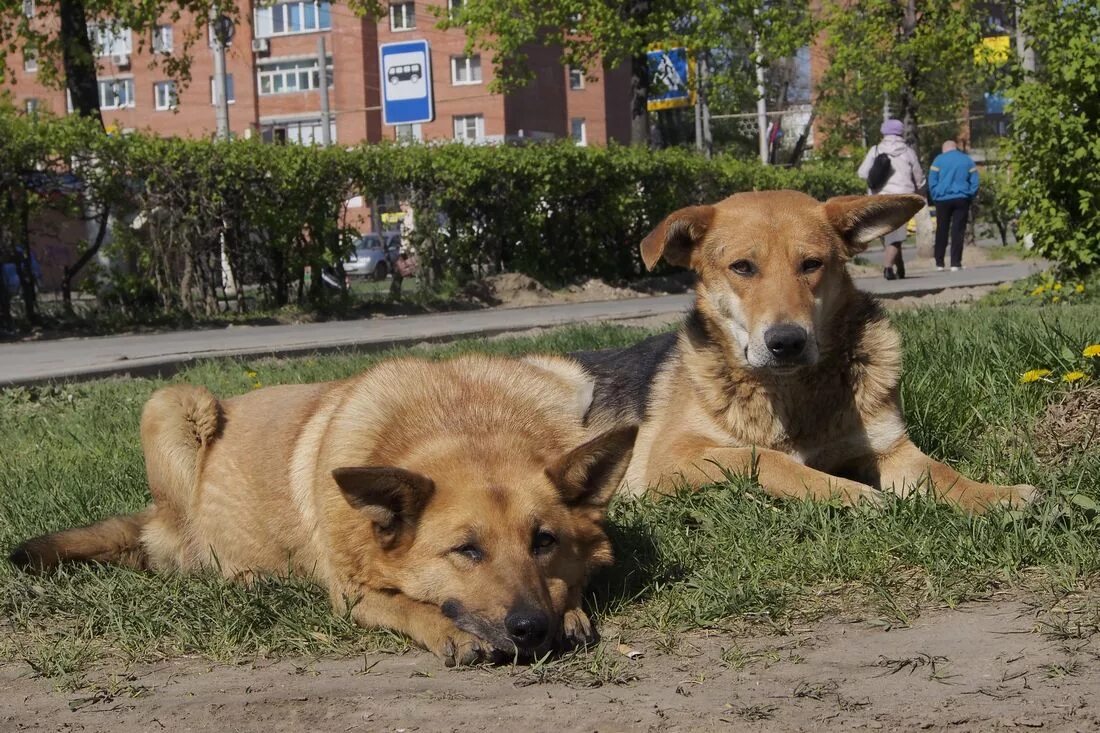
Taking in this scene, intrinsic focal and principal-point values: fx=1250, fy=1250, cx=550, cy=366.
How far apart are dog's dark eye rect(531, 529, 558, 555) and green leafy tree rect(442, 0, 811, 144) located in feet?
72.4

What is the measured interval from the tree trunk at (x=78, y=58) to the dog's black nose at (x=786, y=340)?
1721 centimetres

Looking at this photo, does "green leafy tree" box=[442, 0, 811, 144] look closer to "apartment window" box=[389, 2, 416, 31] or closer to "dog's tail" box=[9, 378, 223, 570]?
"dog's tail" box=[9, 378, 223, 570]

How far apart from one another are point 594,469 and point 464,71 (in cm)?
6715

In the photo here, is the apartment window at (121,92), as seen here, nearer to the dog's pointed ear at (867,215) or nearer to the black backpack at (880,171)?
the black backpack at (880,171)

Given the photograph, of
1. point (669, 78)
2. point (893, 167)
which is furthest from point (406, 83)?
point (893, 167)

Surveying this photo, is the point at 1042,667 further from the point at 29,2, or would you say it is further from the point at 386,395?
the point at 29,2

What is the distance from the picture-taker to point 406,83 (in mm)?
24109

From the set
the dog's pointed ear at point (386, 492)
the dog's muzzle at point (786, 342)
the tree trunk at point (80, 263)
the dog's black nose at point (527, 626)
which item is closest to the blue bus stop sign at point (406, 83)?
the tree trunk at point (80, 263)

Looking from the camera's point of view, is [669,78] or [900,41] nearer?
[669,78]

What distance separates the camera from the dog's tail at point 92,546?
15.1 feet

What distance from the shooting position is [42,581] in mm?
4527

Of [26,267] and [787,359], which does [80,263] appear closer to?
[26,267]

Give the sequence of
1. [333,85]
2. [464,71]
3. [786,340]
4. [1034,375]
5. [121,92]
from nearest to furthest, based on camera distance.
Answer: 1. [786,340]
2. [1034,375]
3. [333,85]
4. [464,71]
5. [121,92]

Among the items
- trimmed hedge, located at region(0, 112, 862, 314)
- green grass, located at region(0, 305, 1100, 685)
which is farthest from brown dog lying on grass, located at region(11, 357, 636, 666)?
trimmed hedge, located at region(0, 112, 862, 314)
